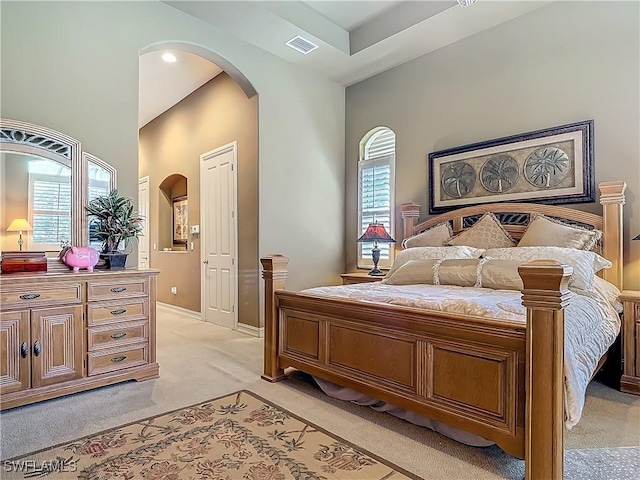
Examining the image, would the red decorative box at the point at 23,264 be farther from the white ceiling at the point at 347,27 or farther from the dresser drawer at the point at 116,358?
the white ceiling at the point at 347,27

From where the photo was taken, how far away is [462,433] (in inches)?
77.5

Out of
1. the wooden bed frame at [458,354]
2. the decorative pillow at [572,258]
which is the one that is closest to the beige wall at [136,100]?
the wooden bed frame at [458,354]

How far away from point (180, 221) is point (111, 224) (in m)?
3.20

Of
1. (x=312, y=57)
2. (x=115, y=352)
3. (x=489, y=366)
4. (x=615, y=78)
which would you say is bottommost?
(x=115, y=352)

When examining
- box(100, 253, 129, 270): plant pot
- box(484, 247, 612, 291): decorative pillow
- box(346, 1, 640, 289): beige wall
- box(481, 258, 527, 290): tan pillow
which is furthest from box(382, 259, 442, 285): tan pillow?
box(100, 253, 129, 270): plant pot

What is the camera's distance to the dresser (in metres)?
2.44

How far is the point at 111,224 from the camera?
3143mm

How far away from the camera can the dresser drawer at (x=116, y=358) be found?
279 centimetres

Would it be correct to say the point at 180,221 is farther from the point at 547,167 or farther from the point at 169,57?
the point at 547,167

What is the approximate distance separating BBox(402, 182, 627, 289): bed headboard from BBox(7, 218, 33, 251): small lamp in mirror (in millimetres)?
3689

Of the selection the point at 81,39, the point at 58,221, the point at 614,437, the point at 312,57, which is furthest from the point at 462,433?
the point at 312,57

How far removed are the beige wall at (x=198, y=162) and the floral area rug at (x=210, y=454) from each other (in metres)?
2.31

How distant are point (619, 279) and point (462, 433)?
7.09ft

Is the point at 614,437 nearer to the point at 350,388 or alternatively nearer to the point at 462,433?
the point at 462,433
